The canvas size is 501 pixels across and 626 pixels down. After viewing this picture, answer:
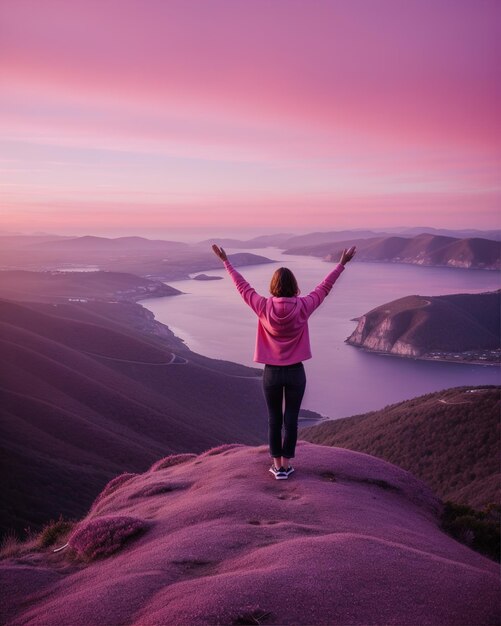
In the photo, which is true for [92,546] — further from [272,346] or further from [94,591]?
[272,346]

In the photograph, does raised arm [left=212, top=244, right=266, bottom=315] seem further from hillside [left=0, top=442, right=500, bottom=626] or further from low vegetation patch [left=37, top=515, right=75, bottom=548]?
low vegetation patch [left=37, top=515, right=75, bottom=548]

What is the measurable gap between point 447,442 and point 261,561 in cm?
4004

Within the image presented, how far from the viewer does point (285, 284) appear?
920 cm

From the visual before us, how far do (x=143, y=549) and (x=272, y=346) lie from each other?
397cm

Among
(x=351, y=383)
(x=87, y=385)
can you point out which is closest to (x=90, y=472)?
(x=87, y=385)

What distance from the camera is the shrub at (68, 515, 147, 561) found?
927 cm

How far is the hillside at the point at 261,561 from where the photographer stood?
614cm

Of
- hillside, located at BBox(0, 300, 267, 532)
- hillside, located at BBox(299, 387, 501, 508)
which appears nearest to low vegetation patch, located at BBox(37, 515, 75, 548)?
hillside, located at BBox(0, 300, 267, 532)

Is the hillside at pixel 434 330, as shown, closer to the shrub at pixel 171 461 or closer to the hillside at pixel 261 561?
the shrub at pixel 171 461

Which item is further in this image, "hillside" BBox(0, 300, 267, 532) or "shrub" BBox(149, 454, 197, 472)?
"hillside" BBox(0, 300, 267, 532)

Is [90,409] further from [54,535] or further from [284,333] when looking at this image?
[284,333]

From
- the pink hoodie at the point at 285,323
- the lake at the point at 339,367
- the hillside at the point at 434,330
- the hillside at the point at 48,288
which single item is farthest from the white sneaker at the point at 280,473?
the hillside at the point at 48,288

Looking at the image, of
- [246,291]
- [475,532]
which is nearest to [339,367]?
[475,532]

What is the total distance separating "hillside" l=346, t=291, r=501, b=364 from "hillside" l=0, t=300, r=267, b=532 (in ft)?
211
